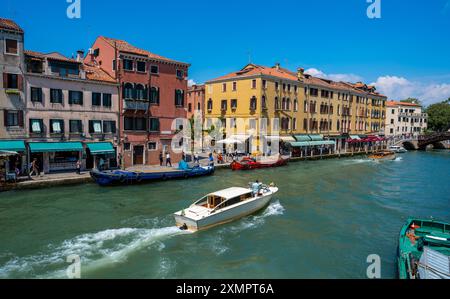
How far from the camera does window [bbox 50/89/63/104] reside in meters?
25.5

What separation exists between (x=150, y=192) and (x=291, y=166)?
832 inches

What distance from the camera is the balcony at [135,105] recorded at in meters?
29.6

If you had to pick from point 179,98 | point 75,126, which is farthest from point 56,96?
point 179,98

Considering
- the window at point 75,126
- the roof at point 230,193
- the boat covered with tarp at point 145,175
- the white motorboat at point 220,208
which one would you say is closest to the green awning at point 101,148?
the window at point 75,126

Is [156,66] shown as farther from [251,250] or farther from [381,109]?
[381,109]

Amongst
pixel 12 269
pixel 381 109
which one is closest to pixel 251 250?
pixel 12 269

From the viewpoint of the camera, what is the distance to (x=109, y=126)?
95.1ft

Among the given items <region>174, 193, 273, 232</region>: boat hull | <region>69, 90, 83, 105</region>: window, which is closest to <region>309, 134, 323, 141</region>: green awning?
<region>174, 193, 273, 232</region>: boat hull

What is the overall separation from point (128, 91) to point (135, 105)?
1.46 meters

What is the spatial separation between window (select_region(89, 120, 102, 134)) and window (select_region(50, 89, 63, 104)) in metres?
3.04

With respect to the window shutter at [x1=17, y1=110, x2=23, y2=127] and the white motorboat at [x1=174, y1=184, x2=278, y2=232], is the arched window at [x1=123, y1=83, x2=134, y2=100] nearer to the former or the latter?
the window shutter at [x1=17, y1=110, x2=23, y2=127]

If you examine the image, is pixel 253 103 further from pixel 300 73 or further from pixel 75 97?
pixel 75 97

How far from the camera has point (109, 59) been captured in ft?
100

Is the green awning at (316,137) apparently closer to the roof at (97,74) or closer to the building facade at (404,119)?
the roof at (97,74)
